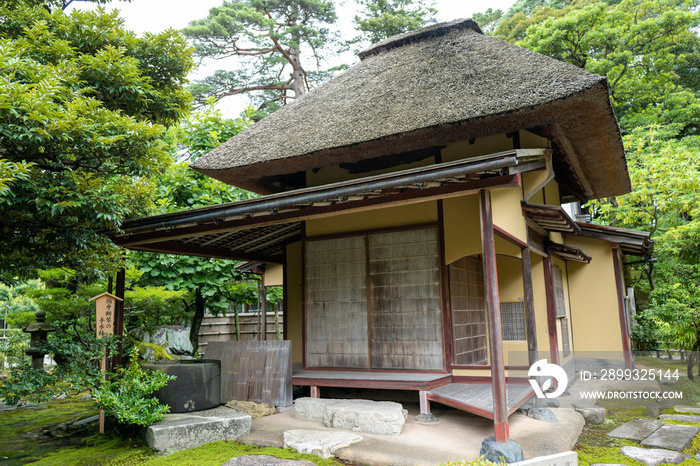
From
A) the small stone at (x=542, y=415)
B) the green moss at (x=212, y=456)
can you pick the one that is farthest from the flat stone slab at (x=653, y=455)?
the green moss at (x=212, y=456)

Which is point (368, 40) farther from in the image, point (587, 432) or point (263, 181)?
point (587, 432)

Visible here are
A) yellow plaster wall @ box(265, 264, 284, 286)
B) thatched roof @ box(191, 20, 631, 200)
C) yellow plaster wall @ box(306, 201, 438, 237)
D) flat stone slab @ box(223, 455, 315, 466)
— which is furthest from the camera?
yellow plaster wall @ box(265, 264, 284, 286)

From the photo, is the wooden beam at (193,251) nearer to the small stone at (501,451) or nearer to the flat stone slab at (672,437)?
the small stone at (501,451)

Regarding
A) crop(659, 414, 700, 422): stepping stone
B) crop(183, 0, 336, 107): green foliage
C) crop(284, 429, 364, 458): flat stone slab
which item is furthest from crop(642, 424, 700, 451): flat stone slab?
crop(183, 0, 336, 107): green foliage

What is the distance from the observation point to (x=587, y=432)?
5492 mm

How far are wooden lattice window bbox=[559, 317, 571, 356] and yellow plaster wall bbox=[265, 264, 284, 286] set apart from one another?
210 inches

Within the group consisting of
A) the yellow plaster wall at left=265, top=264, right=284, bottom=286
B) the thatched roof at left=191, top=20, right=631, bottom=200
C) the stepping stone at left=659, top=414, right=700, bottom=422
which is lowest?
the stepping stone at left=659, top=414, right=700, bottom=422

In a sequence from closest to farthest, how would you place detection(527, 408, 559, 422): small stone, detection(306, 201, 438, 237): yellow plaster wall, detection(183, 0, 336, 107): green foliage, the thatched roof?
detection(527, 408, 559, 422): small stone, the thatched roof, detection(306, 201, 438, 237): yellow plaster wall, detection(183, 0, 336, 107): green foliage

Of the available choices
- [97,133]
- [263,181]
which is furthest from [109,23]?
[263,181]

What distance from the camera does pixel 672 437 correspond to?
493cm

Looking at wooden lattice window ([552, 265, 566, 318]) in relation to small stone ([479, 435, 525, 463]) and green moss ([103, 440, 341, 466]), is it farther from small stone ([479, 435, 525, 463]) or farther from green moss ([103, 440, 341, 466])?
green moss ([103, 440, 341, 466])

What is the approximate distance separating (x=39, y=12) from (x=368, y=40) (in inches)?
606

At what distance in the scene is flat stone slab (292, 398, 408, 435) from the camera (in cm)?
485

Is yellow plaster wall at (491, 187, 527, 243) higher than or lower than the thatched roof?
lower
